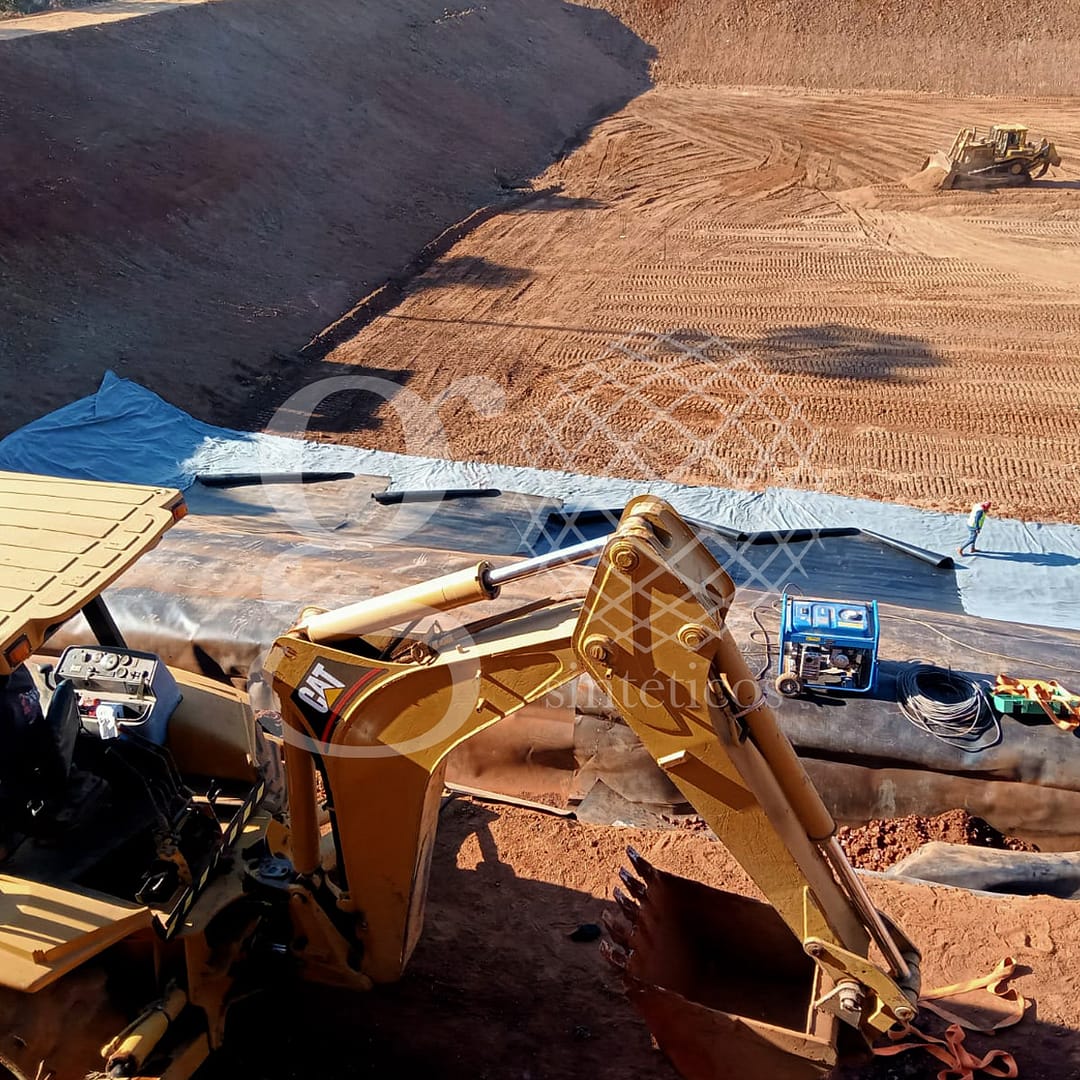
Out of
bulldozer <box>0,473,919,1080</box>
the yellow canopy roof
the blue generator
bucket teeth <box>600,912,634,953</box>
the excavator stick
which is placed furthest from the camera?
the blue generator

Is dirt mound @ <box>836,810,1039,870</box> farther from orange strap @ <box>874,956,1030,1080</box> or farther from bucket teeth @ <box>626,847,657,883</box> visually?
bucket teeth @ <box>626,847,657,883</box>

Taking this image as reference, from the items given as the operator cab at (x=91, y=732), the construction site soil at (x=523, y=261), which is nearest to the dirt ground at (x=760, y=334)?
the construction site soil at (x=523, y=261)

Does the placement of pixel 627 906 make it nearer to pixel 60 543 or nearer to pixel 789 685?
pixel 789 685

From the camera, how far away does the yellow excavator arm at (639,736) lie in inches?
144

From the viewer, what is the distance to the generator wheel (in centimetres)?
738

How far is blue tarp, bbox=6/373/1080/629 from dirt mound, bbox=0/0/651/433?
1416mm

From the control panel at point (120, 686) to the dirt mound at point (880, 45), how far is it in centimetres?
3279

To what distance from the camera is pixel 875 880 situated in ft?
21.2

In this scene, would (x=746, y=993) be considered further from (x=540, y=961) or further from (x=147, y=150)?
(x=147, y=150)

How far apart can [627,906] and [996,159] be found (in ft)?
71.8

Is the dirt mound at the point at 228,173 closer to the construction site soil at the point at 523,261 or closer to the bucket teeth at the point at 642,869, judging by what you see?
the construction site soil at the point at 523,261

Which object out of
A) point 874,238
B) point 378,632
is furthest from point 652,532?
point 874,238

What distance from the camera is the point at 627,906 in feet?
16.9

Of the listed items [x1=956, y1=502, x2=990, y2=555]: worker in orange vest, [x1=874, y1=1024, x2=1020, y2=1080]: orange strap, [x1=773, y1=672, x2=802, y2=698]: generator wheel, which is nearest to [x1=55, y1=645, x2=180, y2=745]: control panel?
[x1=874, y1=1024, x2=1020, y2=1080]: orange strap
